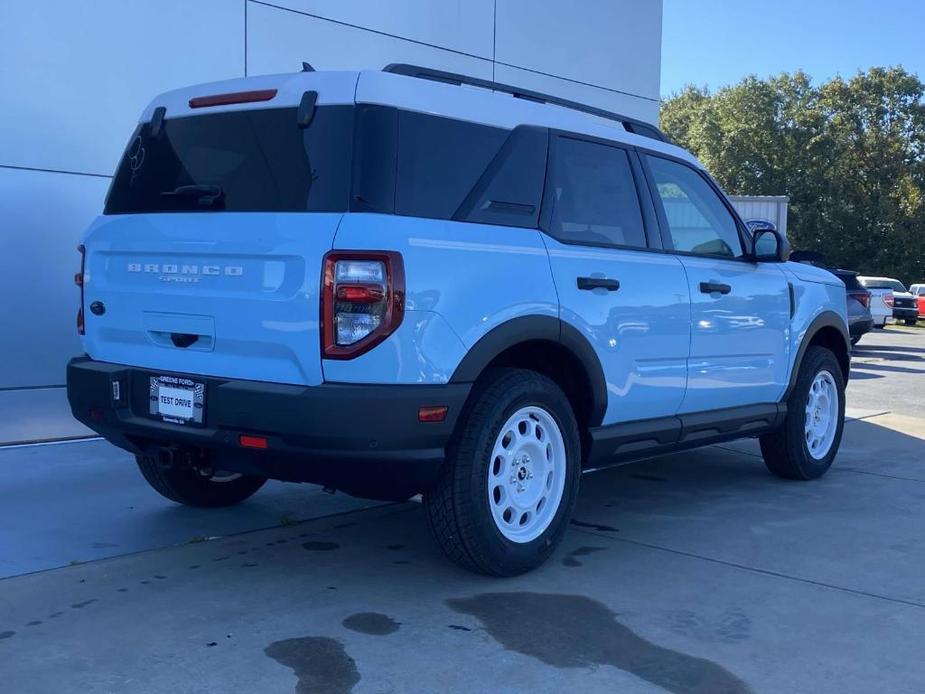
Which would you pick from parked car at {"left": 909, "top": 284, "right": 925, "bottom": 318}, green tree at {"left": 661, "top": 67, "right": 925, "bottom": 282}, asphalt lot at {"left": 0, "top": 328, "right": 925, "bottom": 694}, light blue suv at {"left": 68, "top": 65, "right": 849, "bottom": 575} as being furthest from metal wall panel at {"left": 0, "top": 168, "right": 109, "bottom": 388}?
green tree at {"left": 661, "top": 67, "right": 925, "bottom": 282}

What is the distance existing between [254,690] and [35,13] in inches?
231

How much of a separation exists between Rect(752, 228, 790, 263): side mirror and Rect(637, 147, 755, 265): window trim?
0.04 m

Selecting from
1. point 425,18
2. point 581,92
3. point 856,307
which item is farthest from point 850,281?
point 425,18

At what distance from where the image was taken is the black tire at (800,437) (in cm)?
663

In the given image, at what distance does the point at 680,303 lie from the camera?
17.4ft

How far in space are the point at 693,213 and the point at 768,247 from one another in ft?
1.90

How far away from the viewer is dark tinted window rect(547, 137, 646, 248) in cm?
479

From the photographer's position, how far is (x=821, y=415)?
705 centimetres

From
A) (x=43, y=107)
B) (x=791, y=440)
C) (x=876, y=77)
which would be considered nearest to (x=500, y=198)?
(x=791, y=440)

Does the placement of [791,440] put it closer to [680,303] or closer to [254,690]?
[680,303]

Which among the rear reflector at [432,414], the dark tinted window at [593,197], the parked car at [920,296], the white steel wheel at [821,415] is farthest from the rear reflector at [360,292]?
the parked car at [920,296]

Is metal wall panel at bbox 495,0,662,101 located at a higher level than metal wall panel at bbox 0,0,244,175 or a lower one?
higher

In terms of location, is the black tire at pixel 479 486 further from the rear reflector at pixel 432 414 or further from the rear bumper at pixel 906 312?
the rear bumper at pixel 906 312

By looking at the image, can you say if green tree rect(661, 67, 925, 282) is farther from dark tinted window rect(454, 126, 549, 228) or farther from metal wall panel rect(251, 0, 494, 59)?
dark tinted window rect(454, 126, 549, 228)
